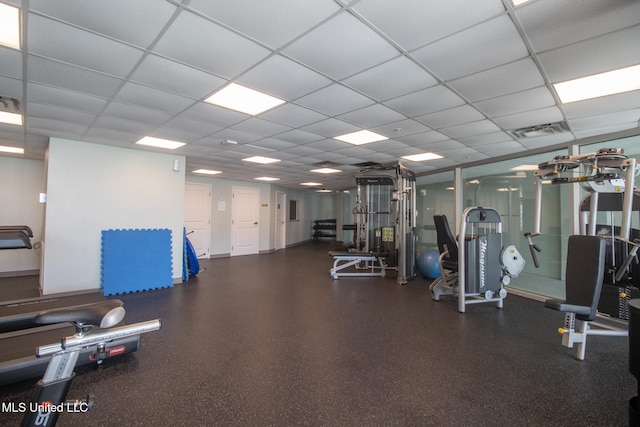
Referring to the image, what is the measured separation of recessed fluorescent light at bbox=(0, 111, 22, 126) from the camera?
11.2 feet

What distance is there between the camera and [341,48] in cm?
204

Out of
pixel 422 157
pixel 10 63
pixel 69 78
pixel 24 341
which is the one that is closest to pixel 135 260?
pixel 24 341

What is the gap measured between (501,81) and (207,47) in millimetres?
2463

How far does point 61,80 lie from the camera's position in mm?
2527

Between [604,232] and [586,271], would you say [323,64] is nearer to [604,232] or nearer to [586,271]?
[586,271]

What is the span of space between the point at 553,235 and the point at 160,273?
6.67 metres

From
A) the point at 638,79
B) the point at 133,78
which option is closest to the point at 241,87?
the point at 133,78

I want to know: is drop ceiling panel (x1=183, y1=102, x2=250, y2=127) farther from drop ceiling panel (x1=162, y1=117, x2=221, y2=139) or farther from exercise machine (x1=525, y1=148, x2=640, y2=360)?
exercise machine (x1=525, y1=148, x2=640, y2=360)

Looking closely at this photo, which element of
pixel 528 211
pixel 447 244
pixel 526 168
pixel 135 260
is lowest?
pixel 135 260

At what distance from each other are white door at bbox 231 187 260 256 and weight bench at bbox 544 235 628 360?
315 inches

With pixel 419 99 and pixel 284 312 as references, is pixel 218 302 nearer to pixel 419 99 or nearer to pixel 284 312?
pixel 284 312

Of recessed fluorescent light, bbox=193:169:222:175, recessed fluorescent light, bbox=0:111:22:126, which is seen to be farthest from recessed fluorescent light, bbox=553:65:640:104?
recessed fluorescent light, bbox=193:169:222:175

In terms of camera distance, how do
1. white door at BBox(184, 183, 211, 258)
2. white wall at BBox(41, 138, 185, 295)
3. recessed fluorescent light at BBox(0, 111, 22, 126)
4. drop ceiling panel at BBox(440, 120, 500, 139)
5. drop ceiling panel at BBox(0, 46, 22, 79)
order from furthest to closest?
white door at BBox(184, 183, 211, 258), white wall at BBox(41, 138, 185, 295), drop ceiling panel at BBox(440, 120, 500, 139), recessed fluorescent light at BBox(0, 111, 22, 126), drop ceiling panel at BBox(0, 46, 22, 79)

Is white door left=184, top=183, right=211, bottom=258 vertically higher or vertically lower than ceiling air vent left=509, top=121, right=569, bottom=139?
lower
